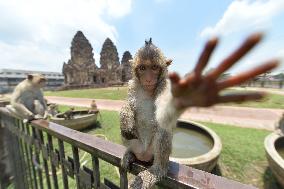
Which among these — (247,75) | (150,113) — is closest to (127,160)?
(150,113)

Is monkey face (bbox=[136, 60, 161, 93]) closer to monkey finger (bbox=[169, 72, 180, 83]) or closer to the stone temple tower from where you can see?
monkey finger (bbox=[169, 72, 180, 83])

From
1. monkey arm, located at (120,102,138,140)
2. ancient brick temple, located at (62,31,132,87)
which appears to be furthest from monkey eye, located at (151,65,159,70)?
ancient brick temple, located at (62,31,132,87)

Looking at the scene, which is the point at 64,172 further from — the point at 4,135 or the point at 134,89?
the point at 4,135

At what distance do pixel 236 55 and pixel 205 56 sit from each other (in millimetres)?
62

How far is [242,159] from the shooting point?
4637mm

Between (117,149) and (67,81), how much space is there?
35.4m

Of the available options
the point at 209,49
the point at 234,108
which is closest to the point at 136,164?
the point at 209,49

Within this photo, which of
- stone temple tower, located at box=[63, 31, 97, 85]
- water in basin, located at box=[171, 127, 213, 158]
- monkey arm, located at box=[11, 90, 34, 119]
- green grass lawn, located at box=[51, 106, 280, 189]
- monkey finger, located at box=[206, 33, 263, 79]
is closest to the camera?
monkey finger, located at box=[206, 33, 263, 79]

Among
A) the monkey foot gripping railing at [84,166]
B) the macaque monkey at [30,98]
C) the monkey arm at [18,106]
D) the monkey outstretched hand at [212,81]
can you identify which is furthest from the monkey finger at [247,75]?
the macaque monkey at [30,98]

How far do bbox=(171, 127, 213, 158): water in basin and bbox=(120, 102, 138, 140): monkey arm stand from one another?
3452 mm

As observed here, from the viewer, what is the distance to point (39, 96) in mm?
4156

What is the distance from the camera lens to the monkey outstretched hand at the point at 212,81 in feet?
1.29

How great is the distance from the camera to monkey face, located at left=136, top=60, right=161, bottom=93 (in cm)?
128

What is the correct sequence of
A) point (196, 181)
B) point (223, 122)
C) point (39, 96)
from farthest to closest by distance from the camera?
1. point (223, 122)
2. point (39, 96)
3. point (196, 181)
